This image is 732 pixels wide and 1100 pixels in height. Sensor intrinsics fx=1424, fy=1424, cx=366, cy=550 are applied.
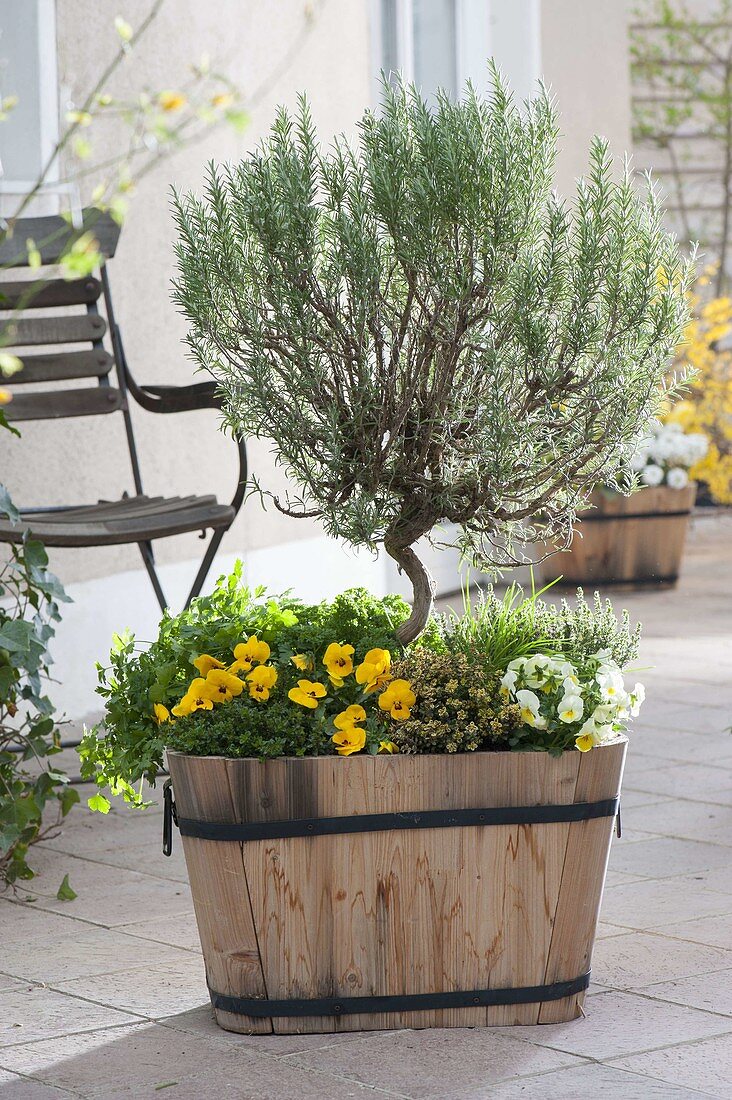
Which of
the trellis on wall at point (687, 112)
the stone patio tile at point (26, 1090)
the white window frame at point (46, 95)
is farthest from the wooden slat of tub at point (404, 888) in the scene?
the trellis on wall at point (687, 112)

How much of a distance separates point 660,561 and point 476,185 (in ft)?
15.5

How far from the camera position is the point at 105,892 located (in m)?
2.65

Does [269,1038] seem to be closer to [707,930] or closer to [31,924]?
[31,924]

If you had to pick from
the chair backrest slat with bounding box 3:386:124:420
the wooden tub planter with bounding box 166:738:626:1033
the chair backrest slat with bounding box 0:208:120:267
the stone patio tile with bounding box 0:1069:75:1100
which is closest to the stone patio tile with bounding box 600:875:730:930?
the wooden tub planter with bounding box 166:738:626:1033

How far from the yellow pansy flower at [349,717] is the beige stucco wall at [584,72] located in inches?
205

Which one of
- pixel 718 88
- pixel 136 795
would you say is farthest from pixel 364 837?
pixel 718 88

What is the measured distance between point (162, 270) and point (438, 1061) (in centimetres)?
318

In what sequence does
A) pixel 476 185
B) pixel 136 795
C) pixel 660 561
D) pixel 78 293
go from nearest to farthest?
pixel 476 185, pixel 136 795, pixel 78 293, pixel 660 561

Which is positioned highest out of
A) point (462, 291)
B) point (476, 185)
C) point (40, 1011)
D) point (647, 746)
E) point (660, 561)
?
point (476, 185)

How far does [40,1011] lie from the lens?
2.05 meters

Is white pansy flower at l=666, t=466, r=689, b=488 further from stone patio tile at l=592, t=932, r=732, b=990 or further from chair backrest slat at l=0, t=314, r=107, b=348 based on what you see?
stone patio tile at l=592, t=932, r=732, b=990

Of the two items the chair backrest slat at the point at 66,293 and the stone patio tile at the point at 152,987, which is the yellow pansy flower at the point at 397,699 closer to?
the stone patio tile at the point at 152,987

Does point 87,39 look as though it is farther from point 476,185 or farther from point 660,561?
point 660,561

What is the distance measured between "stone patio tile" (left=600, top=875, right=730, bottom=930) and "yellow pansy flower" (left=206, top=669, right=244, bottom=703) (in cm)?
87
